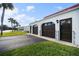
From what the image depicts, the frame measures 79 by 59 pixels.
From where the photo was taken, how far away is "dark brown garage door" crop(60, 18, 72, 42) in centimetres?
1366

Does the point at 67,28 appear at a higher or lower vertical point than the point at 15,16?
lower

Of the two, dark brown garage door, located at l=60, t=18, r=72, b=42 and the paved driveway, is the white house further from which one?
the paved driveway

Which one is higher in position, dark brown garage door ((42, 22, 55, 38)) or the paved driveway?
dark brown garage door ((42, 22, 55, 38))

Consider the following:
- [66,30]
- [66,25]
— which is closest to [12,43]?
[66,30]

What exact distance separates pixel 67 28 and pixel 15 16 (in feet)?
17.2

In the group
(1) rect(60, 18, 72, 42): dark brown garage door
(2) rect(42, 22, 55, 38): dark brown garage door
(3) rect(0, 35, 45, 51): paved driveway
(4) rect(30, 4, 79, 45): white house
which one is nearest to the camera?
(4) rect(30, 4, 79, 45): white house

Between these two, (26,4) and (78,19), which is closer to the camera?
(78,19)

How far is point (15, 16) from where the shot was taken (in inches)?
559

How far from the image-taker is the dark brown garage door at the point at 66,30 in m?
13.7

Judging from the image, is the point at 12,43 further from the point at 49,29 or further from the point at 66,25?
the point at 49,29

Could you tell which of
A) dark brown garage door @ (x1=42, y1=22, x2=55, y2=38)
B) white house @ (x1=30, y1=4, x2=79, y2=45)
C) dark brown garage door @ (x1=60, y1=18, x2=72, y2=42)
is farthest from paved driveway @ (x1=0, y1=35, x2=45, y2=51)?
dark brown garage door @ (x1=60, y1=18, x2=72, y2=42)

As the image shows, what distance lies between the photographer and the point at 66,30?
47.3ft

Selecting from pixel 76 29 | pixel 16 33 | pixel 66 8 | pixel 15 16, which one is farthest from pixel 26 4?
pixel 16 33

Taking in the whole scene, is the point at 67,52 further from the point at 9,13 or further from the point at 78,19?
the point at 9,13
